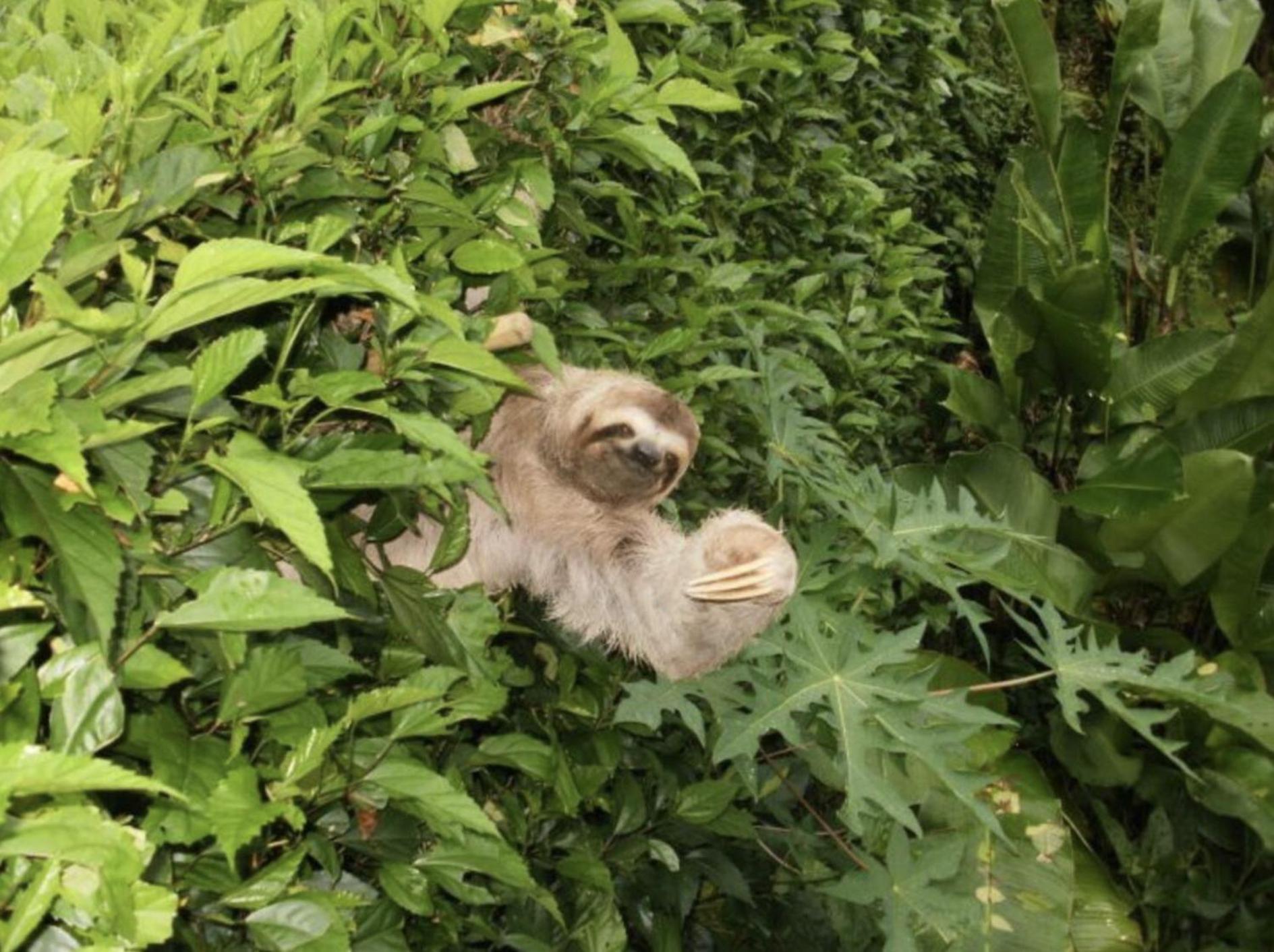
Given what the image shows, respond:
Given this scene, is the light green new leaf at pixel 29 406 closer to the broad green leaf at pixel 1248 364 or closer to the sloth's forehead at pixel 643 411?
the sloth's forehead at pixel 643 411

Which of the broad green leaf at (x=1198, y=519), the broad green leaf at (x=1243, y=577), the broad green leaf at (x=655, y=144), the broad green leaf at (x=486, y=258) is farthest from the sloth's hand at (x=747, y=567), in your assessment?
the broad green leaf at (x=1243, y=577)

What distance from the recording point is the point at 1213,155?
4.98 metres

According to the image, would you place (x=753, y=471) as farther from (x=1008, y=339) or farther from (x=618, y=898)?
(x=1008, y=339)

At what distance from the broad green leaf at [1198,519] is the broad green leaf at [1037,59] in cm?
162

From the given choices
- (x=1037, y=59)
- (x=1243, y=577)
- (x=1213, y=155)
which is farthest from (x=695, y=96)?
(x=1213, y=155)

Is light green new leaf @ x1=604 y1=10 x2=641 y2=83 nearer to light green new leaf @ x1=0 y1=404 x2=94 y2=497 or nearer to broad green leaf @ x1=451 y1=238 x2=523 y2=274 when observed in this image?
broad green leaf @ x1=451 y1=238 x2=523 y2=274

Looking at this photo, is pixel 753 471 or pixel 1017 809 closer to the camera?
pixel 753 471

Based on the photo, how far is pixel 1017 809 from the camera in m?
4.10

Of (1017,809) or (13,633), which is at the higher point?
(13,633)

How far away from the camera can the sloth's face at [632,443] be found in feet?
7.06

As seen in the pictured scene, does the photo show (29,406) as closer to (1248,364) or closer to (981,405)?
(981,405)

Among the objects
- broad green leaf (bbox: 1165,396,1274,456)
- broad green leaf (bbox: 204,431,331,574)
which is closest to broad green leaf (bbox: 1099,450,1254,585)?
broad green leaf (bbox: 1165,396,1274,456)

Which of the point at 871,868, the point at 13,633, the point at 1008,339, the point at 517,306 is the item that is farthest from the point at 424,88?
the point at 1008,339

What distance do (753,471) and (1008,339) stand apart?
2.16m
